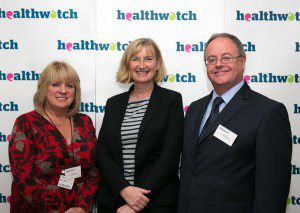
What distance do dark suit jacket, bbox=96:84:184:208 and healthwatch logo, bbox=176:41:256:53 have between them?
0.66m

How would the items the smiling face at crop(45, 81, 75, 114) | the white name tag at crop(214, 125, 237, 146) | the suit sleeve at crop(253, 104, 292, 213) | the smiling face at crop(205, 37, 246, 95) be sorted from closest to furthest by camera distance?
the suit sleeve at crop(253, 104, 292, 213), the white name tag at crop(214, 125, 237, 146), the smiling face at crop(205, 37, 246, 95), the smiling face at crop(45, 81, 75, 114)

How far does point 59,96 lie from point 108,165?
0.65m

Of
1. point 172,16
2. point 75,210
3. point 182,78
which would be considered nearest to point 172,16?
point 172,16

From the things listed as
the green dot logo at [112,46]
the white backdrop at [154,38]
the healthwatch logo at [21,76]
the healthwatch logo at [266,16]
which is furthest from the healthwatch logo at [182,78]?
the healthwatch logo at [21,76]

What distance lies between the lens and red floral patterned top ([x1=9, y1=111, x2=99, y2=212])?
2117 mm

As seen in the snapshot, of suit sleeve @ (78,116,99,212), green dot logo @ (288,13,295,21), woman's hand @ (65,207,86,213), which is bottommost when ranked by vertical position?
woman's hand @ (65,207,86,213)

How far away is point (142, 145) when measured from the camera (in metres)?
2.18

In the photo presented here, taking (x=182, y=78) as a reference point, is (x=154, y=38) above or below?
above

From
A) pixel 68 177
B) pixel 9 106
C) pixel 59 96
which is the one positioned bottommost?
pixel 68 177

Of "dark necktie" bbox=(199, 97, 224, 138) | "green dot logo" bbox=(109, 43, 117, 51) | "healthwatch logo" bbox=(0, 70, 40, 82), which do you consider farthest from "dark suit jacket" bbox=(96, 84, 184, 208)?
"healthwatch logo" bbox=(0, 70, 40, 82)

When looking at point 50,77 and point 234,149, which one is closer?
point 234,149

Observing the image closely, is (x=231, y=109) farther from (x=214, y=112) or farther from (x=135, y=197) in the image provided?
(x=135, y=197)

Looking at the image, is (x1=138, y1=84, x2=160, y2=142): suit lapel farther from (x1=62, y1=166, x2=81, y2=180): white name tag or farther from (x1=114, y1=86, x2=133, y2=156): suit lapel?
(x1=62, y1=166, x2=81, y2=180): white name tag

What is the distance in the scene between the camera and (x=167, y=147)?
218 centimetres
